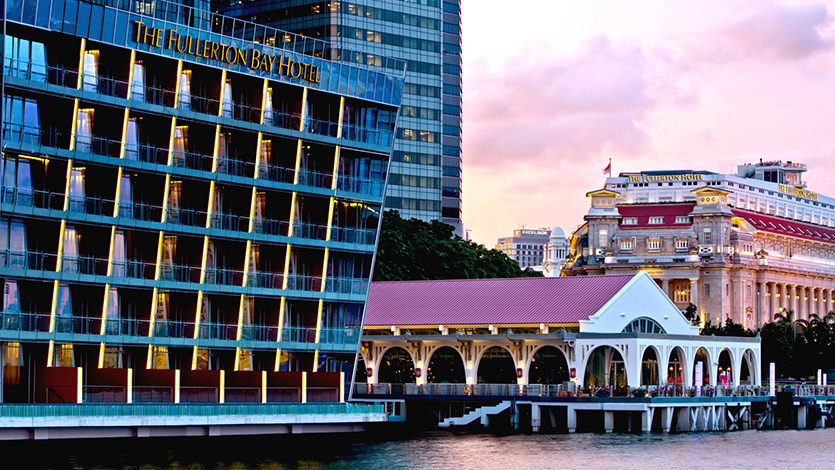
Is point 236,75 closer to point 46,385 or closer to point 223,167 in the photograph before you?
point 223,167

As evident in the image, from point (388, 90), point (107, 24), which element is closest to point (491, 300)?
point (388, 90)

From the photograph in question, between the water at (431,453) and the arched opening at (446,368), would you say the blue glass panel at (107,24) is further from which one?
the arched opening at (446,368)

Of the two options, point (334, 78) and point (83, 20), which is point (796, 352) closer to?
point (334, 78)


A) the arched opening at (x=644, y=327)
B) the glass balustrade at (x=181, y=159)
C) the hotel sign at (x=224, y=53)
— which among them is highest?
the hotel sign at (x=224, y=53)

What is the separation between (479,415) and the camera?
102 m

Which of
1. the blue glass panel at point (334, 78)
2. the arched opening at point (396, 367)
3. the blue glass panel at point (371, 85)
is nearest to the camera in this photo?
the blue glass panel at point (334, 78)

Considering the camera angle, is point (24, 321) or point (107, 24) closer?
point (24, 321)

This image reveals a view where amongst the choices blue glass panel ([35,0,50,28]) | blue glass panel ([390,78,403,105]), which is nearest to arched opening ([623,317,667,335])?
blue glass panel ([390,78,403,105])

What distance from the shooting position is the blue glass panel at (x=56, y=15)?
67.6 meters

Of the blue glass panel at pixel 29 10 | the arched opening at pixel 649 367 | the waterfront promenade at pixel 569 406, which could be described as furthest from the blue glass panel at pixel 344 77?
the arched opening at pixel 649 367

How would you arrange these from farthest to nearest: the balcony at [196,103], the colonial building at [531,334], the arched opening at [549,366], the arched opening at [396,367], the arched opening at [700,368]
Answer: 1. the arched opening at [396,367]
2. the arched opening at [549,366]
3. the arched opening at [700,368]
4. the colonial building at [531,334]
5. the balcony at [196,103]

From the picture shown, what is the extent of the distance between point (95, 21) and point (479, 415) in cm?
4507

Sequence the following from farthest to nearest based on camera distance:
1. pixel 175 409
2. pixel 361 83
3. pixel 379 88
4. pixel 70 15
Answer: pixel 379 88 → pixel 361 83 → pixel 175 409 → pixel 70 15

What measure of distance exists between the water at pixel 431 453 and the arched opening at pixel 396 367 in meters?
21.4
